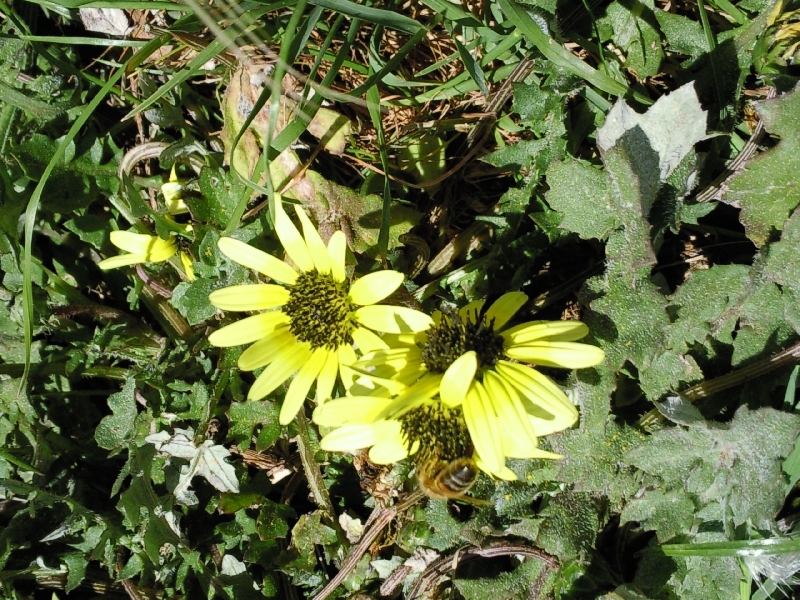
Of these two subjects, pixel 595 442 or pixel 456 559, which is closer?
pixel 595 442

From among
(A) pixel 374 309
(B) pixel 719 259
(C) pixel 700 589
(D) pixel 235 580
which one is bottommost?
(C) pixel 700 589

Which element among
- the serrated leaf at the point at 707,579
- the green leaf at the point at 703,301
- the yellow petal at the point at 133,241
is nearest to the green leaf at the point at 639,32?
the green leaf at the point at 703,301

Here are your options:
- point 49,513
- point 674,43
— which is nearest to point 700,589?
point 674,43

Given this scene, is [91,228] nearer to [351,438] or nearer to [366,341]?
[366,341]

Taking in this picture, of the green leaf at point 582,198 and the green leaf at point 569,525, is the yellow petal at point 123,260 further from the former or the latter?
the green leaf at point 569,525


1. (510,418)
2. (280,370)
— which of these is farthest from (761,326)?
(280,370)

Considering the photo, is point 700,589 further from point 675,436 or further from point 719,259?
point 719,259
